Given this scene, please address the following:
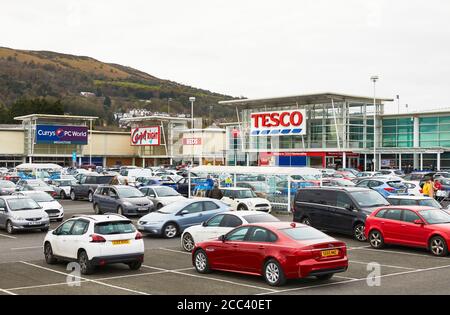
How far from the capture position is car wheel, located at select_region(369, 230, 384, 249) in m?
19.2

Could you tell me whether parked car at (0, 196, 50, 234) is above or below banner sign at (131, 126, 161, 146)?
below

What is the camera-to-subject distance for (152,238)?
2267cm

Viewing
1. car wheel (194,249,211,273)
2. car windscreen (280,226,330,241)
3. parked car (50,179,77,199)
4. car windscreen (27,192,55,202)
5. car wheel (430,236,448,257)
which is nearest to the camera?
car windscreen (280,226,330,241)

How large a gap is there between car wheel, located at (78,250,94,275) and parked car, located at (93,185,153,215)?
1367cm

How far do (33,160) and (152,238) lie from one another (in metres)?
73.9

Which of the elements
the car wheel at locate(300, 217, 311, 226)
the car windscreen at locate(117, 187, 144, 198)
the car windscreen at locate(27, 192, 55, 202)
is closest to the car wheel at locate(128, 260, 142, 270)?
the car wheel at locate(300, 217, 311, 226)

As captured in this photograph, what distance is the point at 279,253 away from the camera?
12.9 m

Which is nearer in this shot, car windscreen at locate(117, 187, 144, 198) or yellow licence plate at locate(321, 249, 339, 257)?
yellow licence plate at locate(321, 249, 339, 257)

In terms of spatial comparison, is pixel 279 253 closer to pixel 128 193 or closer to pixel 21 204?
pixel 21 204

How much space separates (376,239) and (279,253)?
743 centimetres

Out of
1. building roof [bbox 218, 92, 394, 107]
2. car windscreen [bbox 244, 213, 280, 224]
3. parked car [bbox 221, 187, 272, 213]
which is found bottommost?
parked car [bbox 221, 187, 272, 213]

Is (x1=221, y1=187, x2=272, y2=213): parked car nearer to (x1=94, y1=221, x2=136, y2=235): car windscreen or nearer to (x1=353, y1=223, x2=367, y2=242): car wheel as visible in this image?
(x1=353, y1=223, x2=367, y2=242): car wheel

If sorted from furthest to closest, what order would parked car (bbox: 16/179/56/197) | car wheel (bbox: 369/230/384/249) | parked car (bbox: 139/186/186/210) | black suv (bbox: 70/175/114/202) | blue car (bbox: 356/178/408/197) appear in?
black suv (bbox: 70/175/114/202)
parked car (bbox: 16/179/56/197)
blue car (bbox: 356/178/408/197)
parked car (bbox: 139/186/186/210)
car wheel (bbox: 369/230/384/249)
